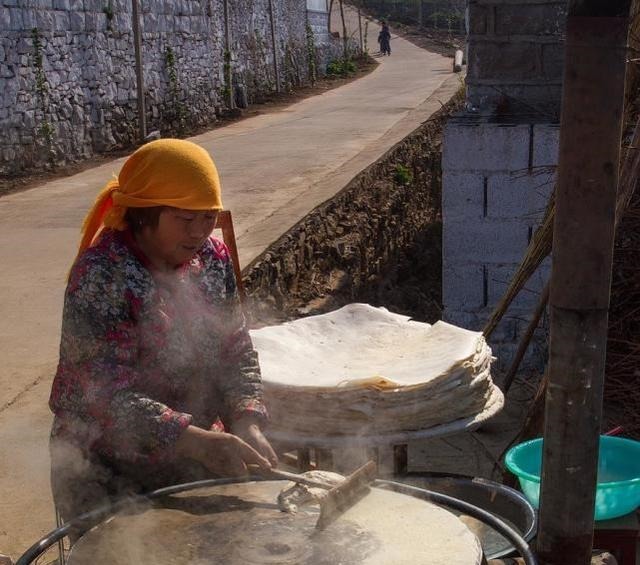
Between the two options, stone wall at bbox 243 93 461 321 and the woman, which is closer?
the woman

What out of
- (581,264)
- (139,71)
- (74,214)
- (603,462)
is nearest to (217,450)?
(581,264)

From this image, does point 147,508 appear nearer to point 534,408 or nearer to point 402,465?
point 402,465

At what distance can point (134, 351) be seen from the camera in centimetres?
259

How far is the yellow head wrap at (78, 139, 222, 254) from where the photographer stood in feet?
8.40

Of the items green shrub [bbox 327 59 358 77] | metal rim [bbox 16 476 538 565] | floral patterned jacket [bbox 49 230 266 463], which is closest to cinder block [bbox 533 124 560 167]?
floral patterned jacket [bbox 49 230 266 463]

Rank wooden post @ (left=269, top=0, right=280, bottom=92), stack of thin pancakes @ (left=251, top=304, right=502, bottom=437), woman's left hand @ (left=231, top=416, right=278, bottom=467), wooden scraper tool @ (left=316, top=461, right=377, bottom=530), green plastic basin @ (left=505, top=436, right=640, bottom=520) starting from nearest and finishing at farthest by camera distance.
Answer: wooden scraper tool @ (left=316, top=461, right=377, bottom=530), woman's left hand @ (left=231, top=416, right=278, bottom=467), stack of thin pancakes @ (left=251, top=304, right=502, bottom=437), green plastic basin @ (left=505, top=436, right=640, bottom=520), wooden post @ (left=269, top=0, right=280, bottom=92)

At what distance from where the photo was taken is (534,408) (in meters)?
3.78

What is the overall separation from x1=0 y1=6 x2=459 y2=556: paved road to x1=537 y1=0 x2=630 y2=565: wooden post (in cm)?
209

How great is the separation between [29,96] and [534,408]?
9792 millimetres

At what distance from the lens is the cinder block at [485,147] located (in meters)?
5.86

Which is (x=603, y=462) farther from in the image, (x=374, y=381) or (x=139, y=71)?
(x=139, y=71)

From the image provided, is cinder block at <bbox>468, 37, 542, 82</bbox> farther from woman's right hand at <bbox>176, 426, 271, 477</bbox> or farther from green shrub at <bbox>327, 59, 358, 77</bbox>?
green shrub at <bbox>327, 59, 358, 77</bbox>

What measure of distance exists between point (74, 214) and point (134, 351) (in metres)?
6.68

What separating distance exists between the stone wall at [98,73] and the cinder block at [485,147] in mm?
7037
